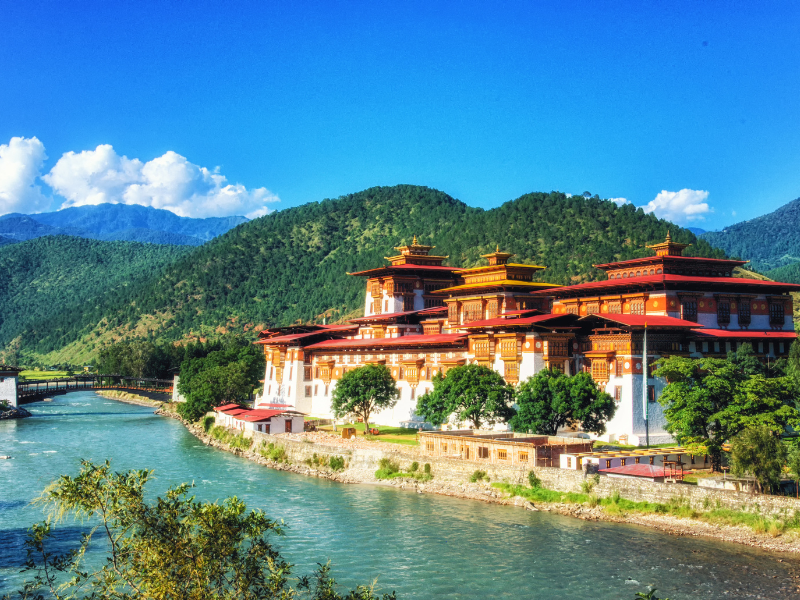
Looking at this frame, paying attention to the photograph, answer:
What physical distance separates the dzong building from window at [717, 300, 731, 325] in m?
0.08

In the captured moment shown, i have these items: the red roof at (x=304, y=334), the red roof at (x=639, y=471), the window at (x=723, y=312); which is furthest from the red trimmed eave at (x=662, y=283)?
the red roof at (x=304, y=334)

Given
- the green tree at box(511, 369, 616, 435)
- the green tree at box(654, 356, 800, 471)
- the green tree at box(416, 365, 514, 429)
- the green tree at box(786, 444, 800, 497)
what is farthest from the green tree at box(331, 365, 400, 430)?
the green tree at box(786, 444, 800, 497)

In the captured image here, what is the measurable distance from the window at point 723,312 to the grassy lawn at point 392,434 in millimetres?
24986

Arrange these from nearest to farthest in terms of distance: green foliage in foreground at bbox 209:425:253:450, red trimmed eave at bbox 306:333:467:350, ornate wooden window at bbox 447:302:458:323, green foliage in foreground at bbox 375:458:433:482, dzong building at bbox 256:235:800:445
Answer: green foliage in foreground at bbox 375:458:433:482 < dzong building at bbox 256:235:800:445 < green foliage in foreground at bbox 209:425:253:450 < red trimmed eave at bbox 306:333:467:350 < ornate wooden window at bbox 447:302:458:323

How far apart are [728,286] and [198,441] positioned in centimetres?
4635

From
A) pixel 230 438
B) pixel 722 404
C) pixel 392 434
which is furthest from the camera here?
pixel 230 438

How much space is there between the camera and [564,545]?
38031 mm

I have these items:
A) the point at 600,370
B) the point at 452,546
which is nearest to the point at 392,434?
the point at 600,370

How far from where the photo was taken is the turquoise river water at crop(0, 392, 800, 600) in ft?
107

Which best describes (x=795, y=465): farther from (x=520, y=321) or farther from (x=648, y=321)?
(x=520, y=321)

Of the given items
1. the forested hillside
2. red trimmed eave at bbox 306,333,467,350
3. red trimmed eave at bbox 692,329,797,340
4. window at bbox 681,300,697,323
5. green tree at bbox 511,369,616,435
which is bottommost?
green tree at bbox 511,369,616,435

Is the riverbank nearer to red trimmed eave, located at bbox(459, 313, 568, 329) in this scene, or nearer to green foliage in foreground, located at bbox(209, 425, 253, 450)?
green foliage in foreground, located at bbox(209, 425, 253, 450)

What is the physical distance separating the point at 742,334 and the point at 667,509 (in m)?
27.8

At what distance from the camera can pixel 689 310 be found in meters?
65.6
